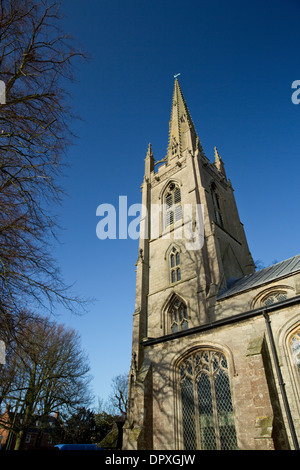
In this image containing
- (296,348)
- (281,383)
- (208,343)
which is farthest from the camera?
(208,343)

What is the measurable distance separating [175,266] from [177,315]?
3537 millimetres

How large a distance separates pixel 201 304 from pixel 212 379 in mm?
6156

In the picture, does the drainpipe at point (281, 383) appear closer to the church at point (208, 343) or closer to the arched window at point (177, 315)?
the church at point (208, 343)

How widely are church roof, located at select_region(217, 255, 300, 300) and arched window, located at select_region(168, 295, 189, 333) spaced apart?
261 cm

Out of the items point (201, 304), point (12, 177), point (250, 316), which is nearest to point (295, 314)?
point (250, 316)

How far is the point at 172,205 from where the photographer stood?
77.0 ft

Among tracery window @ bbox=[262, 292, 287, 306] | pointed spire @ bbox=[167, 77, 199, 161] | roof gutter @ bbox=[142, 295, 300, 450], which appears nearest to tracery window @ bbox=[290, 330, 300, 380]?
roof gutter @ bbox=[142, 295, 300, 450]

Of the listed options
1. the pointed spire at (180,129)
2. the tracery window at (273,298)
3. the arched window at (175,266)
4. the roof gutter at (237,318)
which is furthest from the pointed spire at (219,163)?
the roof gutter at (237,318)

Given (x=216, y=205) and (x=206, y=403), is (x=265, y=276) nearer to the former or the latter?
(x=206, y=403)

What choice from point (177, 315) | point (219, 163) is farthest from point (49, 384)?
point (219, 163)

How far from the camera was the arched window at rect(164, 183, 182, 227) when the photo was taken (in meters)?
22.5

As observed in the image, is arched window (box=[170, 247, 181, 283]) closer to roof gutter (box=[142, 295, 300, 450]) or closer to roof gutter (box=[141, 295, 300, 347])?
roof gutter (box=[141, 295, 300, 347])

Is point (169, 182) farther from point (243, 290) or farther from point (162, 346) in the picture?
point (162, 346)

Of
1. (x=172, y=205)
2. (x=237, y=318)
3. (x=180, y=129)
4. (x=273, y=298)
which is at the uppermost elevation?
(x=180, y=129)
